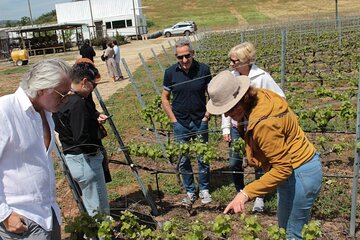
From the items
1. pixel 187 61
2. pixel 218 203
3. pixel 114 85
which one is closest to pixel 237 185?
pixel 218 203

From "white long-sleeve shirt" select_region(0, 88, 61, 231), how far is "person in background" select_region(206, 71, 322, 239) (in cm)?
99

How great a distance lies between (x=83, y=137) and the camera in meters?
3.20

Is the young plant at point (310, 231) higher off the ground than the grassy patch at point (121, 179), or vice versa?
the young plant at point (310, 231)

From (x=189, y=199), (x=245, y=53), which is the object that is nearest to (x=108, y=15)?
(x=189, y=199)

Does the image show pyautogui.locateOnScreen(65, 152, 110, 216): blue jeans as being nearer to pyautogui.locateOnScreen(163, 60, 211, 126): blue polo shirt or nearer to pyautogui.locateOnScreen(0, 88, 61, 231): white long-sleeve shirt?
pyautogui.locateOnScreen(0, 88, 61, 231): white long-sleeve shirt

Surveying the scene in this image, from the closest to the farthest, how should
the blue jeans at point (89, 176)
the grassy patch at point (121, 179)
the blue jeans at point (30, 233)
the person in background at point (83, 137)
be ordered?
the blue jeans at point (30, 233), the person in background at point (83, 137), the blue jeans at point (89, 176), the grassy patch at point (121, 179)

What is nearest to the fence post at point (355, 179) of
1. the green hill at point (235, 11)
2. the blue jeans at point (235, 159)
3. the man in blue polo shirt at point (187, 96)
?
the blue jeans at point (235, 159)

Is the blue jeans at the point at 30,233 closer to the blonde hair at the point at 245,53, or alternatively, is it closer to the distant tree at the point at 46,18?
the blonde hair at the point at 245,53

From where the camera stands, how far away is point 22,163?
212cm

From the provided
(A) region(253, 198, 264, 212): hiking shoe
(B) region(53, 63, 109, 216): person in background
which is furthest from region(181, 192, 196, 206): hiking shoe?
(B) region(53, 63, 109, 216): person in background

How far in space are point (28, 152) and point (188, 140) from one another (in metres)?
2.40

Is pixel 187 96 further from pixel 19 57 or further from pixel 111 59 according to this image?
pixel 19 57

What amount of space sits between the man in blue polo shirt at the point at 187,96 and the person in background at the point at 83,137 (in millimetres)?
1083

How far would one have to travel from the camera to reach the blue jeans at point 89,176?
10.7ft
